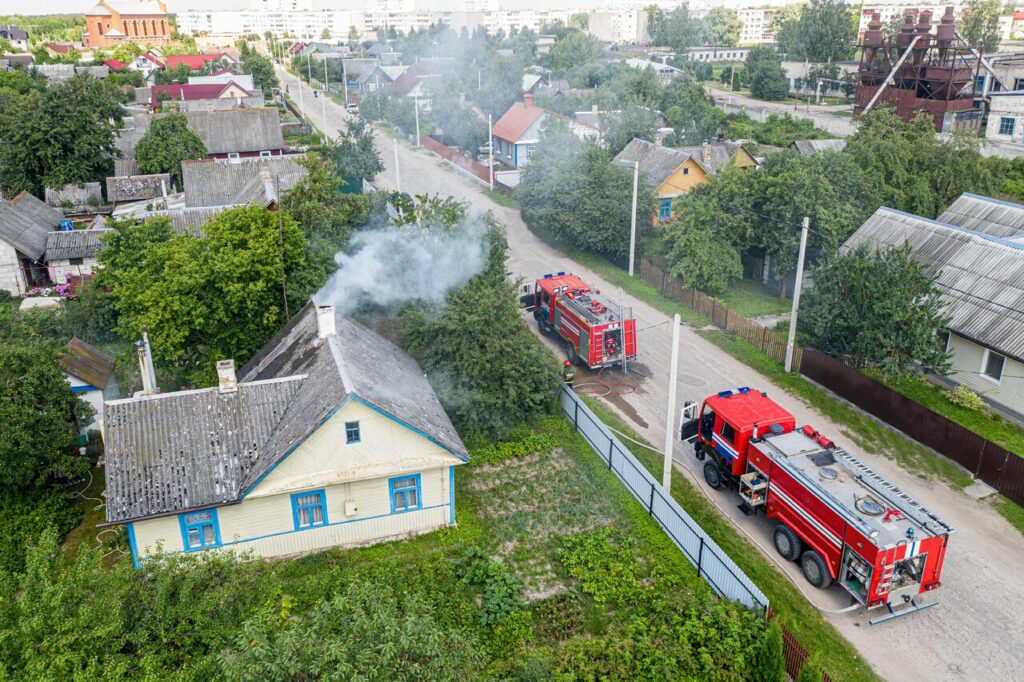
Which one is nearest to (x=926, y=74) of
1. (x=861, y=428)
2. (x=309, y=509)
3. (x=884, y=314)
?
(x=884, y=314)

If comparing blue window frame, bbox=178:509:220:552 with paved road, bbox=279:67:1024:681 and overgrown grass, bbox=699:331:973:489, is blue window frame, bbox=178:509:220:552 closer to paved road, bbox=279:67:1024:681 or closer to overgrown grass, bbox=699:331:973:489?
paved road, bbox=279:67:1024:681

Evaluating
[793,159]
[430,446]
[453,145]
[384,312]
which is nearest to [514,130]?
[453,145]

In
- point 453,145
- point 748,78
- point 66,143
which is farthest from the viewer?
point 748,78

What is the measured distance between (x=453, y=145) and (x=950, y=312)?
180ft

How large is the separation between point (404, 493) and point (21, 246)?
99.1 ft

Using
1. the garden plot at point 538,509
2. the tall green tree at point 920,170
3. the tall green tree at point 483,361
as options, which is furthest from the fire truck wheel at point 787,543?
the tall green tree at point 920,170

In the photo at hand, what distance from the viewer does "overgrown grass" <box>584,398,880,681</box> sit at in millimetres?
16328

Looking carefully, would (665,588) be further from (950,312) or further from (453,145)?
(453,145)

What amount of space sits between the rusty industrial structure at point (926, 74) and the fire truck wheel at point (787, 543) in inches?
2202

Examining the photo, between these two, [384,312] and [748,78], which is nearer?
[384,312]

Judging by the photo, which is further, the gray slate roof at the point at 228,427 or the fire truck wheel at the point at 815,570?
the gray slate roof at the point at 228,427

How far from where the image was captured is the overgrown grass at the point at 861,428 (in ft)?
76.5

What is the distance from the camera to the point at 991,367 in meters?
26.8

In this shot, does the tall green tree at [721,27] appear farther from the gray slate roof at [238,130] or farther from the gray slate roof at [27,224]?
the gray slate roof at [27,224]
